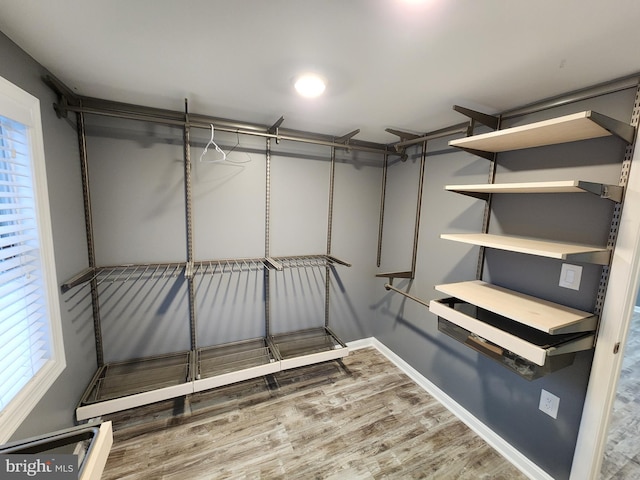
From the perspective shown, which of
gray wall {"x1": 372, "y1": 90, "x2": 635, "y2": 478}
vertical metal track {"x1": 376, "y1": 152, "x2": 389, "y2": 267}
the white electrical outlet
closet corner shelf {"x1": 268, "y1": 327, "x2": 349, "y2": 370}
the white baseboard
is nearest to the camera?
gray wall {"x1": 372, "y1": 90, "x2": 635, "y2": 478}

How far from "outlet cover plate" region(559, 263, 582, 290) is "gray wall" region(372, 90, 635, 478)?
0.02 metres

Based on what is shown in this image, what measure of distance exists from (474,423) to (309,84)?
251cm

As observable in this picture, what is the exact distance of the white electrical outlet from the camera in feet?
4.75

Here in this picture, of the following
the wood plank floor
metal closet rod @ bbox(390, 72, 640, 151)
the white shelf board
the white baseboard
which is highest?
metal closet rod @ bbox(390, 72, 640, 151)

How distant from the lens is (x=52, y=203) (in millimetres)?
1371

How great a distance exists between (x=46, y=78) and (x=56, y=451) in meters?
1.68

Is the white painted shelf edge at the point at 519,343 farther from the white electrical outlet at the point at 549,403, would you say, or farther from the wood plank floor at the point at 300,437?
the wood plank floor at the point at 300,437

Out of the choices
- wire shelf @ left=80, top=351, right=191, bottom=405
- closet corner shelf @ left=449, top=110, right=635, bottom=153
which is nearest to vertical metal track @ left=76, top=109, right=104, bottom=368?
wire shelf @ left=80, top=351, right=191, bottom=405

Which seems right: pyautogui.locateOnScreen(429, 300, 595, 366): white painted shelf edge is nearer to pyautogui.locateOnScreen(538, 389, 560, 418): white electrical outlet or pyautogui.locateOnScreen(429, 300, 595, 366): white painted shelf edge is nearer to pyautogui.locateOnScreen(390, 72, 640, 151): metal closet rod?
pyautogui.locateOnScreen(538, 389, 560, 418): white electrical outlet

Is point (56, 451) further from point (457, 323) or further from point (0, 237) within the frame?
point (457, 323)

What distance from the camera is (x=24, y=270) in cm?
112

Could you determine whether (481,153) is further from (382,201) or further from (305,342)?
(305,342)

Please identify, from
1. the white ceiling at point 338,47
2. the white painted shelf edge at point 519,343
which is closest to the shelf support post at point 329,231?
the white ceiling at point 338,47

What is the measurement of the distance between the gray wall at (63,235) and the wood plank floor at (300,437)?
1.57 ft
